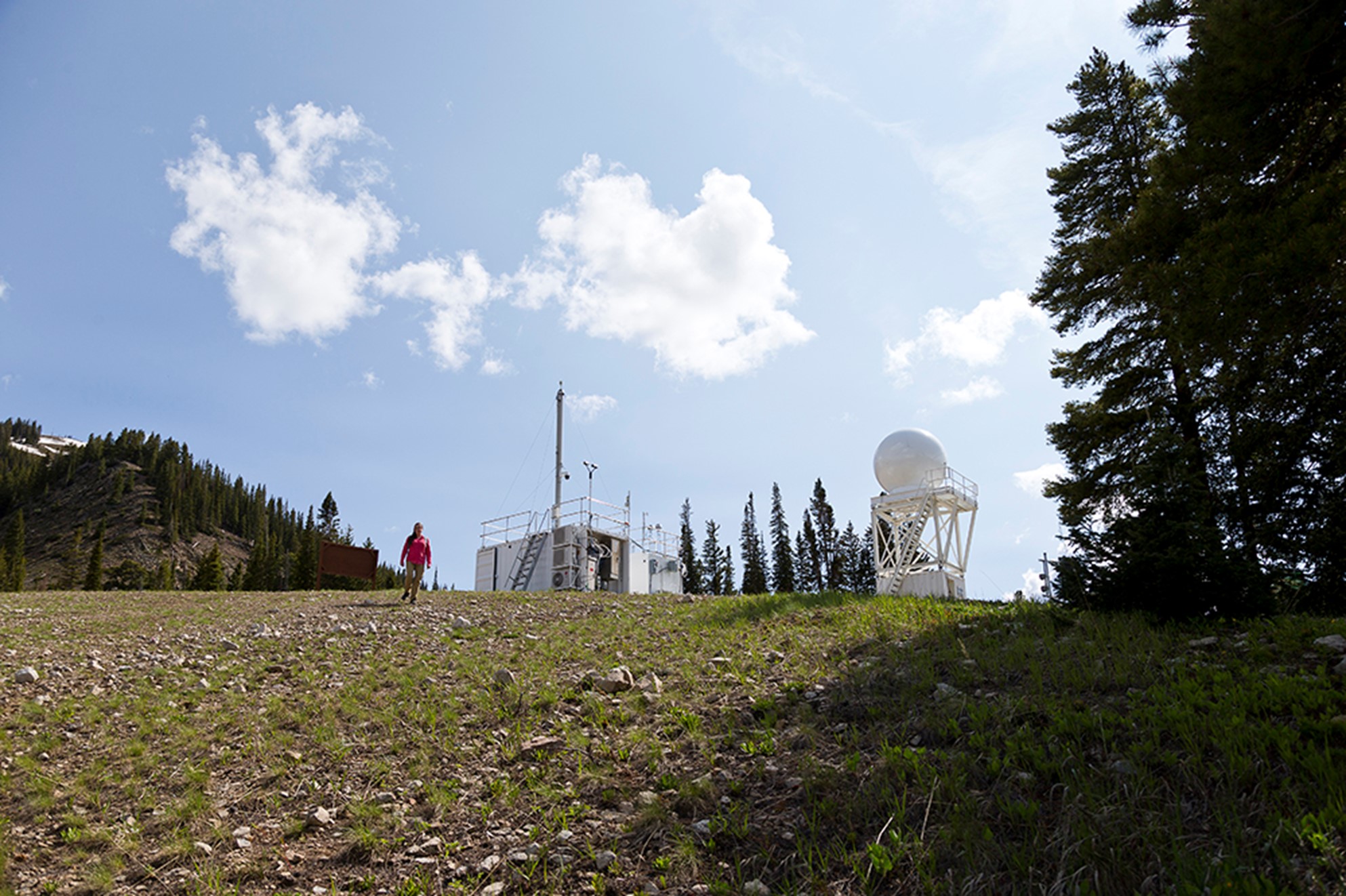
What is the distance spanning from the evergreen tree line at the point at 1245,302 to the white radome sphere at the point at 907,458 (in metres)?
19.6

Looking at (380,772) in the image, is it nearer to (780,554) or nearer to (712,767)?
(712,767)

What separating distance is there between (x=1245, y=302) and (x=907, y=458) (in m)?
25.5

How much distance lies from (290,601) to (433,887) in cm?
1514

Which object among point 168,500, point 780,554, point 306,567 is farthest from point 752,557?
point 168,500

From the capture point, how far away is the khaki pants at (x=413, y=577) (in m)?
17.7

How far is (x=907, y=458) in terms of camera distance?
33.5 m

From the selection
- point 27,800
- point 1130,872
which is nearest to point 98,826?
point 27,800

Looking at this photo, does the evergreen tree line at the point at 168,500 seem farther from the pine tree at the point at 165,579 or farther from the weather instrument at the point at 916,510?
the weather instrument at the point at 916,510

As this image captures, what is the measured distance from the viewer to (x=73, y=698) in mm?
8211

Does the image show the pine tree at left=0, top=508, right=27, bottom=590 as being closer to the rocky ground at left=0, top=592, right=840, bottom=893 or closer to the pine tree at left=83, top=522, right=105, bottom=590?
the pine tree at left=83, top=522, right=105, bottom=590

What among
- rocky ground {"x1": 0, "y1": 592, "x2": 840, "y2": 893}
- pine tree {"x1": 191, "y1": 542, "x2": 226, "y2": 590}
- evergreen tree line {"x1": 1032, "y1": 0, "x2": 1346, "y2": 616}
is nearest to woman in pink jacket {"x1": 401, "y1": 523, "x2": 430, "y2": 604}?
rocky ground {"x1": 0, "y1": 592, "x2": 840, "y2": 893}

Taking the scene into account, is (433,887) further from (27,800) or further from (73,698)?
(73,698)

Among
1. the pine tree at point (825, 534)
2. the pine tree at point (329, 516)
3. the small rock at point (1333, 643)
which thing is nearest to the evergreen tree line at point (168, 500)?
the pine tree at point (329, 516)

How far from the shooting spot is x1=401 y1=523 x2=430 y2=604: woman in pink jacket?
18078mm
